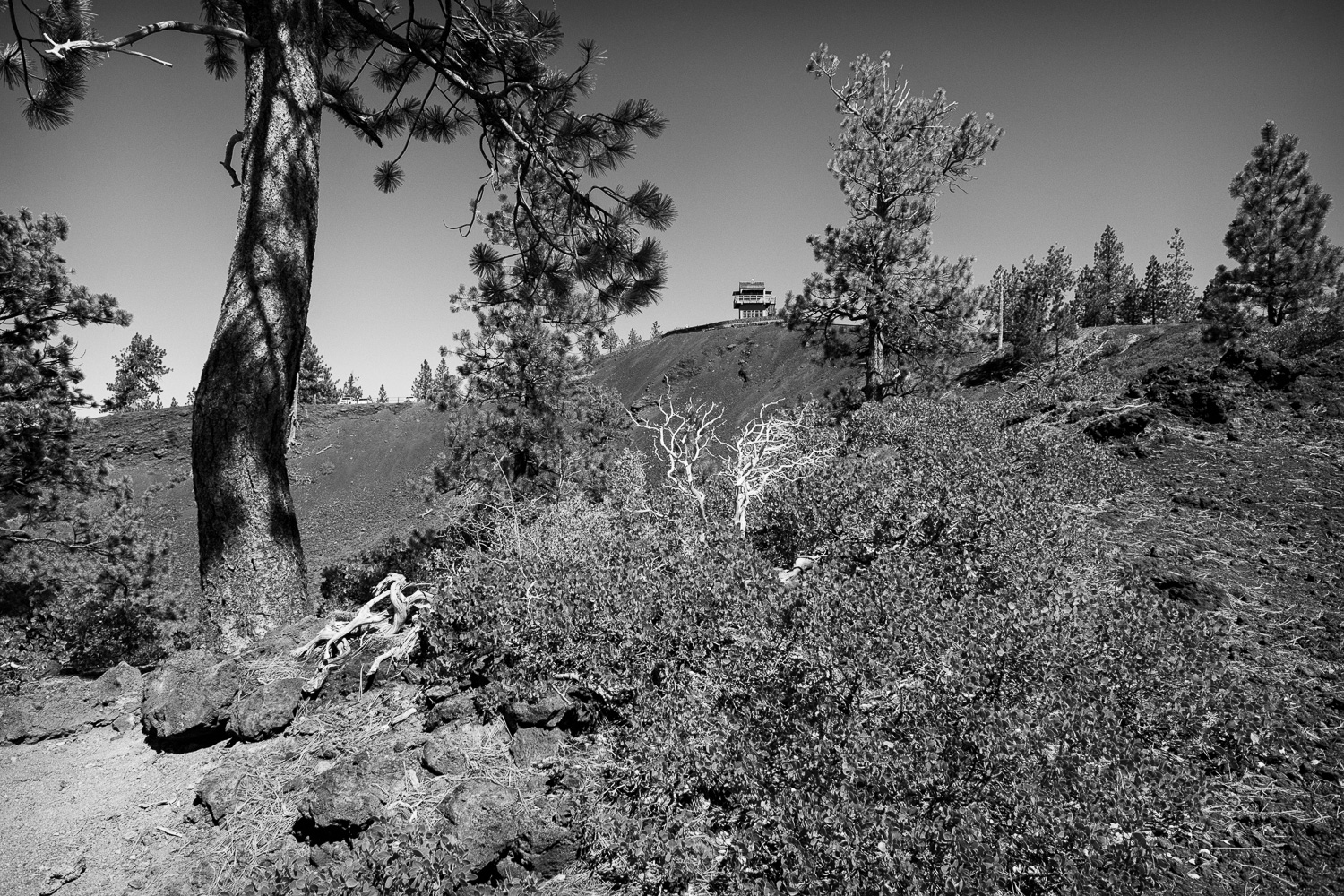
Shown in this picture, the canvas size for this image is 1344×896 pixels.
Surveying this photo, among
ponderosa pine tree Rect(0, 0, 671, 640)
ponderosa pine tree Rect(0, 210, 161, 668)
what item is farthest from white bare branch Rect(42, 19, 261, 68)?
ponderosa pine tree Rect(0, 210, 161, 668)

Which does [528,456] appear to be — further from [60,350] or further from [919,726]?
[919,726]

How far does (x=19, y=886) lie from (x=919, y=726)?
356 centimetres

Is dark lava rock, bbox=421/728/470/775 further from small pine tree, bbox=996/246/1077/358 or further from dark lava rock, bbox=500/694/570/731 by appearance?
small pine tree, bbox=996/246/1077/358

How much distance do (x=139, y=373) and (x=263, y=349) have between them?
51304mm

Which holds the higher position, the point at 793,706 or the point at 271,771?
the point at 793,706

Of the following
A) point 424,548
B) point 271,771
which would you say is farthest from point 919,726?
point 424,548

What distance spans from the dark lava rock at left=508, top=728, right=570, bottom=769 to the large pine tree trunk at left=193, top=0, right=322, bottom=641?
1934 mm

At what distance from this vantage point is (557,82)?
5363 millimetres

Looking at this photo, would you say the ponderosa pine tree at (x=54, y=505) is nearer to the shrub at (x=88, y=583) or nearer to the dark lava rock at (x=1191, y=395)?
the shrub at (x=88, y=583)

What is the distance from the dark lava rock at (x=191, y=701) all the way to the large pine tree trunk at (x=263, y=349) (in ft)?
1.51

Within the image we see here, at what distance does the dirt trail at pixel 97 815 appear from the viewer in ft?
8.07

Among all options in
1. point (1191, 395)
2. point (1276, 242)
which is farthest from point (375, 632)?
point (1276, 242)

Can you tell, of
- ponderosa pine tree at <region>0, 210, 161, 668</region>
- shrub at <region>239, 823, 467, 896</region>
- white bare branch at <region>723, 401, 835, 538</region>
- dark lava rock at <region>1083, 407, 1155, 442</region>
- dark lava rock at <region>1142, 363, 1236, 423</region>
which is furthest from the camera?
ponderosa pine tree at <region>0, 210, 161, 668</region>

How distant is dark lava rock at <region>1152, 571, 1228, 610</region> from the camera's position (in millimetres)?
3656
